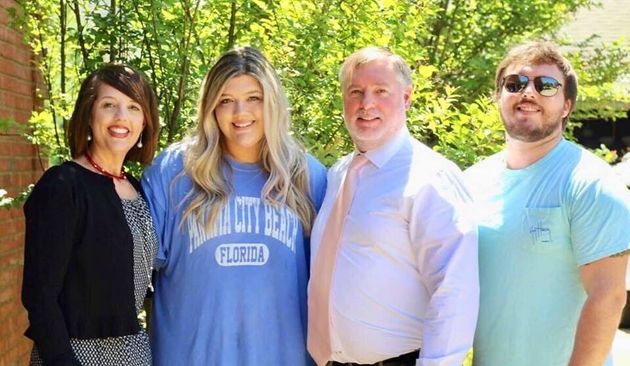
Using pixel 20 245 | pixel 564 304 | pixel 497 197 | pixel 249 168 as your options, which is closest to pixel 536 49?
pixel 497 197

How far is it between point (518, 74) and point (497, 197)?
0.48 metres

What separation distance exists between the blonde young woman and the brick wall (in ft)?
5.58

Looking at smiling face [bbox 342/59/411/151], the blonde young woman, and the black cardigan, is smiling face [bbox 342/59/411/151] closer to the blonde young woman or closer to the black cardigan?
the blonde young woman

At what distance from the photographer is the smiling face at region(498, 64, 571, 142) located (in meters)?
2.94

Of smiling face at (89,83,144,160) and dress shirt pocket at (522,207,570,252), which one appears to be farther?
smiling face at (89,83,144,160)

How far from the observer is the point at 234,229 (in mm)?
3158

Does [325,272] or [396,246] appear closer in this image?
[396,246]

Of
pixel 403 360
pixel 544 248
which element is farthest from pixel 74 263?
pixel 544 248

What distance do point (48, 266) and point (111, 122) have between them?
62 centimetres

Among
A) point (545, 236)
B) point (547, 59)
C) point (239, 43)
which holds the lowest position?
point (545, 236)

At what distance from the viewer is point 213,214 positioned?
315 cm

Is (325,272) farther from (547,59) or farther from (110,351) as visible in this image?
(547,59)

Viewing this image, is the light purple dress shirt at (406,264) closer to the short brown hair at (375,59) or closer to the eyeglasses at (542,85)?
the short brown hair at (375,59)

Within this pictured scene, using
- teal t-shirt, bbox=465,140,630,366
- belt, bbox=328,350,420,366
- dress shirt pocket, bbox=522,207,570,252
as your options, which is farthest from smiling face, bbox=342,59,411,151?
belt, bbox=328,350,420,366
